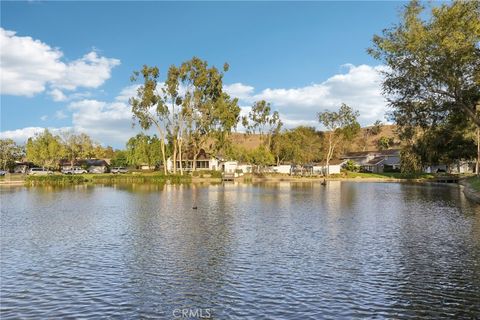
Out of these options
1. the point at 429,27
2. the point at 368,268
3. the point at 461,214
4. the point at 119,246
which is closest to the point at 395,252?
the point at 368,268

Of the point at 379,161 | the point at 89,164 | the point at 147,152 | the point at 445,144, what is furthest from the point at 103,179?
the point at 379,161

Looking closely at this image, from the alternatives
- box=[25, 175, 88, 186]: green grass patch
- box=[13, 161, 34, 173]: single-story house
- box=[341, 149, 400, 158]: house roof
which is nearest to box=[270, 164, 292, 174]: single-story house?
box=[341, 149, 400, 158]: house roof

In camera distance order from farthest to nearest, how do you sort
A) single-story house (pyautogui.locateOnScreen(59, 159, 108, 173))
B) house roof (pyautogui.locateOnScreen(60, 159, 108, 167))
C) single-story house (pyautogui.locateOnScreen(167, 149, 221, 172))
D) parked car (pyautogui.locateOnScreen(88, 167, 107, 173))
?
house roof (pyautogui.locateOnScreen(60, 159, 108, 167)) < single-story house (pyautogui.locateOnScreen(59, 159, 108, 173)) < parked car (pyautogui.locateOnScreen(88, 167, 107, 173)) < single-story house (pyautogui.locateOnScreen(167, 149, 221, 172))

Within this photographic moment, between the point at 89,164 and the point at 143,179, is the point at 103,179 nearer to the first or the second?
the point at 143,179

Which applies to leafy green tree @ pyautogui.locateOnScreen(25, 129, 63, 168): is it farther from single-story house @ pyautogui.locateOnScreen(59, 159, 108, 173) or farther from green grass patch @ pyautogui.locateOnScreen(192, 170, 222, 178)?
green grass patch @ pyautogui.locateOnScreen(192, 170, 222, 178)

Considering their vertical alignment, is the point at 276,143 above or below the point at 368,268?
above

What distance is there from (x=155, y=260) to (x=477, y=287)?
11780 mm

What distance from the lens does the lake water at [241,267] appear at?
40.7ft

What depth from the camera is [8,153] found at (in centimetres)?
13112

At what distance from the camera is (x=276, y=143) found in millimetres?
127688

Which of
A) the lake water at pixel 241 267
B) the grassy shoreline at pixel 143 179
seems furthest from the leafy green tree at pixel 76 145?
the lake water at pixel 241 267

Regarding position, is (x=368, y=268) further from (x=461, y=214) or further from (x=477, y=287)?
(x=461, y=214)

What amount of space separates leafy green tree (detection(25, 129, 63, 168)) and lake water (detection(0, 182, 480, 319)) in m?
101

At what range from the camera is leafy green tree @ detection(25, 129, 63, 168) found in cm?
12506
